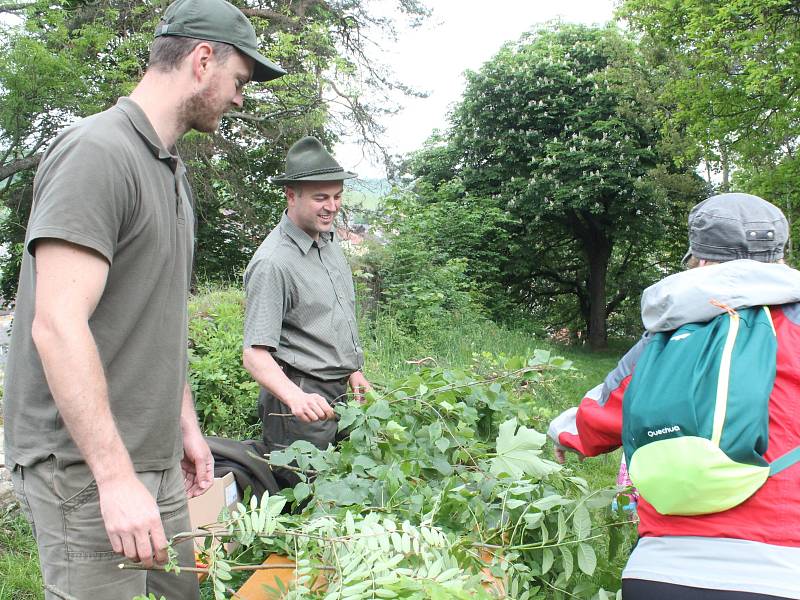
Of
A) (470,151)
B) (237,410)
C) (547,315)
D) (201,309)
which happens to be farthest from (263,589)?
(547,315)

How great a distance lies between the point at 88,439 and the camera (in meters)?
1.48

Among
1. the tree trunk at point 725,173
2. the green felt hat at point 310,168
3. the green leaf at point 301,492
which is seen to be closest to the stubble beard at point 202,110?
the green leaf at point 301,492

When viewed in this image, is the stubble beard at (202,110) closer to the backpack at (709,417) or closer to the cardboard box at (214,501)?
the backpack at (709,417)

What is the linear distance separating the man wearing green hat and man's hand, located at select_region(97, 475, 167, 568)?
1482mm

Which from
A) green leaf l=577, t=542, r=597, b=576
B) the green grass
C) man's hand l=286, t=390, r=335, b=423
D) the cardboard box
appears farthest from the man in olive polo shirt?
the green grass

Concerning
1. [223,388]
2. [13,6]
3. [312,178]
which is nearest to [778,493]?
[312,178]

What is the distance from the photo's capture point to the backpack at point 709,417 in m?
1.55

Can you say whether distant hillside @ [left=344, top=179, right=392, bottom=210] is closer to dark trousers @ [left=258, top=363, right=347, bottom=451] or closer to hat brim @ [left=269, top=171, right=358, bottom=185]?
hat brim @ [left=269, top=171, right=358, bottom=185]

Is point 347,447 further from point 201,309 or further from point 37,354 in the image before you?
point 201,309

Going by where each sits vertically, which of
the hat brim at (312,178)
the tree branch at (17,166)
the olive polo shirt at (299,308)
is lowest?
the olive polo shirt at (299,308)

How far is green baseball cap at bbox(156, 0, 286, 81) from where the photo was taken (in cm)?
180

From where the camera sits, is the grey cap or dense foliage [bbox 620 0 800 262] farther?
dense foliage [bbox 620 0 800 262]

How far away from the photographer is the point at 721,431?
61.5 inches

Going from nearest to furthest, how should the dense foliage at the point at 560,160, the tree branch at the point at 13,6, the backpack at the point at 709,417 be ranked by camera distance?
the backpack at the point at 709,417, the tree branch at the point at 13,6, the dense foliage at the point at 560,160
